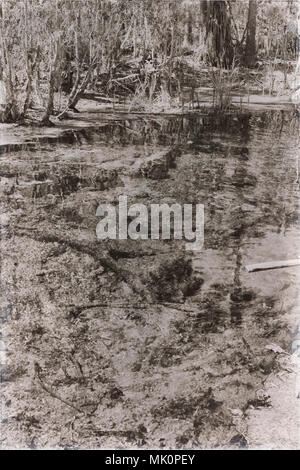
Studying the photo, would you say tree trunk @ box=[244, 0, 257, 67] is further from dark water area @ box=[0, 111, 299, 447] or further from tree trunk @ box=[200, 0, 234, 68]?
dark water area @ box=[0, 111, 299, 447]

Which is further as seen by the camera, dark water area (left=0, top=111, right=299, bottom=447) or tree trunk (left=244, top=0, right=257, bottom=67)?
tree trunk (left=244, top=0, right=257, bottom=67)

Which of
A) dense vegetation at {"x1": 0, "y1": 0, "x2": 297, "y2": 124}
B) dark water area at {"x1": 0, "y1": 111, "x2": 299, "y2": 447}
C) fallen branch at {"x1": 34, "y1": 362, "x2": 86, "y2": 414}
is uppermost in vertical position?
dense vegetation at {"x1": 0, "y1": 0, "x2": 297, "y2": 124}

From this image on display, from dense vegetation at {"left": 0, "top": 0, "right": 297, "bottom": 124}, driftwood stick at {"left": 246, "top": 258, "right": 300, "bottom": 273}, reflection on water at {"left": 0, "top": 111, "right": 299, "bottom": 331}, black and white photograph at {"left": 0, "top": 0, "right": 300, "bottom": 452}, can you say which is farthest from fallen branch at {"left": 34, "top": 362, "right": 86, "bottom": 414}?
dense vegetation at {"left": 0, "top": 0, "right": 297, "bottom": 124}

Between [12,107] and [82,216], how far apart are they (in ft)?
2.21

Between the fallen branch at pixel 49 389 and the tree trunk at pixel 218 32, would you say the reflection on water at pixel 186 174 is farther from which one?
the fallen branch at pixel 49 389

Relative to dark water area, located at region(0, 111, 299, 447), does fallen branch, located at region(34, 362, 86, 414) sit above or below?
below

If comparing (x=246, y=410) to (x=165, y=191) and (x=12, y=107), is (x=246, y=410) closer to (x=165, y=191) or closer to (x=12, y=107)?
(x=165, y=191)

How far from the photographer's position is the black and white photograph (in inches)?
75.1

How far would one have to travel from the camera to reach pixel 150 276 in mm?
2248

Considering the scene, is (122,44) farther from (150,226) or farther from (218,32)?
(150,226)

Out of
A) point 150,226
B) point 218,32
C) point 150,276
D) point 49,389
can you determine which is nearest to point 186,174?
→ point 150,226

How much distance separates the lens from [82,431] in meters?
1.88

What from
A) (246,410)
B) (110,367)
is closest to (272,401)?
(246,410)

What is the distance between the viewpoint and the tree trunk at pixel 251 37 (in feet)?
7.78
